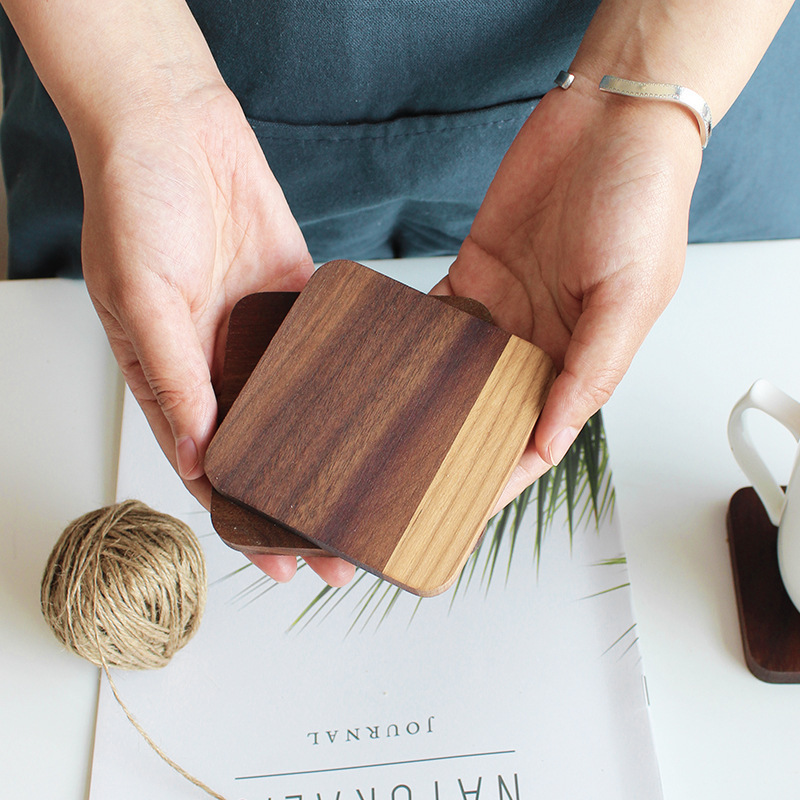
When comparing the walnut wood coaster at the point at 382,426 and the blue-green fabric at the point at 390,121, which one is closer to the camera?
the walnut wood coaster at the point at 382,426

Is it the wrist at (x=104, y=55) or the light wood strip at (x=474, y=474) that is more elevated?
the wrist at (x=104, y=55)

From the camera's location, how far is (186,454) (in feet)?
1.92

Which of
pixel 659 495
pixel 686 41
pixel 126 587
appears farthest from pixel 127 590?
pixel 686 41

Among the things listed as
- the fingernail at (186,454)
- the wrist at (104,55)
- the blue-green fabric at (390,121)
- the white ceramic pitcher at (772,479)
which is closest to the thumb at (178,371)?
the fingernail at (186,454)

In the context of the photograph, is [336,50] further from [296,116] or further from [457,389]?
[457,389]

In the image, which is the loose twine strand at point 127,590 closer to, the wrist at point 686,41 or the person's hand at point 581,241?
the person's hand at point 581,241

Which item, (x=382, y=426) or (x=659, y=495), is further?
(x=659, y=495)

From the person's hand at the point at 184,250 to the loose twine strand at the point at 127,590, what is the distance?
0.05 metres

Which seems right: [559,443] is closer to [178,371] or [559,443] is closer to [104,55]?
[178,371]

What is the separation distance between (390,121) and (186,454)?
1.25 ft

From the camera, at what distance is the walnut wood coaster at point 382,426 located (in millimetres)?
538

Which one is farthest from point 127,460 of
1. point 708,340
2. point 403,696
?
point 708,340

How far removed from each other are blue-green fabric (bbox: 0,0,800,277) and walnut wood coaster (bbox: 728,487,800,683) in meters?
0.39

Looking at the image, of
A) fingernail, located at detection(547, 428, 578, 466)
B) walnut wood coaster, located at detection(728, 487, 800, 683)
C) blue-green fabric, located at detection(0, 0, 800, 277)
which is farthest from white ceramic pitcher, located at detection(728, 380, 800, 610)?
blue-green fabric, located at detection(0, 0, 800, 277)
